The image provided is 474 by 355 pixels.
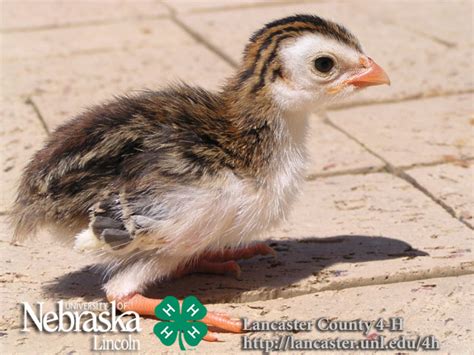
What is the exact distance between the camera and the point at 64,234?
4.56 meters

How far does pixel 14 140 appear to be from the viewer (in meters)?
6.70

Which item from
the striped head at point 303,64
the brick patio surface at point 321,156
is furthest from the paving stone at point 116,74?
the striped head at point 303,64

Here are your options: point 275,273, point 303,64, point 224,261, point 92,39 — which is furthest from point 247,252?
point 92,39

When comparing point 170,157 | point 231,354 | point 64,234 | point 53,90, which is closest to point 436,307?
point 231,354

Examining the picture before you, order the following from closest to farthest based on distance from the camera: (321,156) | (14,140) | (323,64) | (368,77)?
(323,64) → (368,77) → (321,156) → (14,140)

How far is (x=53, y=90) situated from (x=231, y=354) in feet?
13.6

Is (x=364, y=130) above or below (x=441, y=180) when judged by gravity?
above

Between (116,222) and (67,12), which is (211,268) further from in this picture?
(67,12)

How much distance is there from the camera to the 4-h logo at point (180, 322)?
427 cm

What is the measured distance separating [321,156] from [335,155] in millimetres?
92

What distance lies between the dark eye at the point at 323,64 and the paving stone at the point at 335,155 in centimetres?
128

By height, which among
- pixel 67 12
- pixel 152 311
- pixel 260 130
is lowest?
pixel 152 311

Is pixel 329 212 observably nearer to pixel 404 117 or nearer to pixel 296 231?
pixel 296 231

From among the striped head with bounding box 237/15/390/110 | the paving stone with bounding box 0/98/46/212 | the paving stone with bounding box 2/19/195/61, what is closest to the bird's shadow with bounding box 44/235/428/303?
the striped head with bounding box 237/15/390/110
